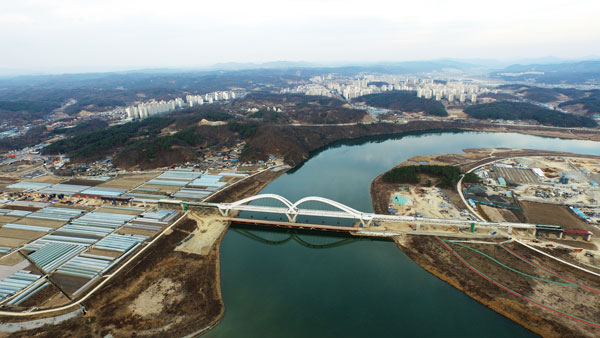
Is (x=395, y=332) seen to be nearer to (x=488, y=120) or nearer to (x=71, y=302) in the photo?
(x=71, y=302)

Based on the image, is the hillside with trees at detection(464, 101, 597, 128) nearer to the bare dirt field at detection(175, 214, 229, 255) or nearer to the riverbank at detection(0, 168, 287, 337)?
the bare dirt field at detection(175, 214, 229, 255)

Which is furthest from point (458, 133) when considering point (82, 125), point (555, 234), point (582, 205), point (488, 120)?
point (82, 125)

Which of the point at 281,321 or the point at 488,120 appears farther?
the point at 488,120

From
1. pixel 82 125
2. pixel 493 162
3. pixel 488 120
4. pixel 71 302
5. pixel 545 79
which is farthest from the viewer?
pixel 545 79

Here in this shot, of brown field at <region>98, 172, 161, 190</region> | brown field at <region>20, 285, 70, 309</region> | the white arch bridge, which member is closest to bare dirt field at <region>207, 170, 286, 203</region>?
the white arch bridge

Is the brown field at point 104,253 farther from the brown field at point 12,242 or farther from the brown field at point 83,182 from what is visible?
the brown field at point 83,182

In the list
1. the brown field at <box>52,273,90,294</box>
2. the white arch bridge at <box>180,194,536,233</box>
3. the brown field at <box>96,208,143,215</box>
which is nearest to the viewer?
the brown field at <box>52,273,90,294</box>

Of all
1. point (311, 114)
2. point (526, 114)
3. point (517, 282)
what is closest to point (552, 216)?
point (517, 282)

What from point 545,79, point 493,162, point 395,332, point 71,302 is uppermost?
point 545,79
